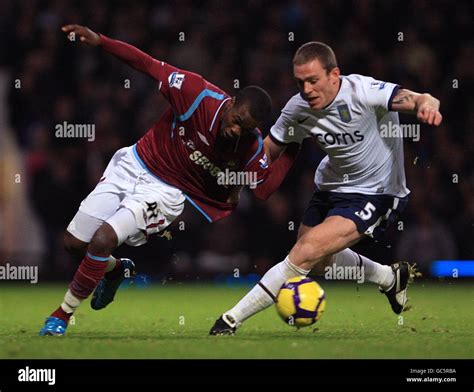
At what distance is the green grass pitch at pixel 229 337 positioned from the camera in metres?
6.91

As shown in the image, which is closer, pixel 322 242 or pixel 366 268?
pixel 322 242

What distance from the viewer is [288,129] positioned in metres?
8.27

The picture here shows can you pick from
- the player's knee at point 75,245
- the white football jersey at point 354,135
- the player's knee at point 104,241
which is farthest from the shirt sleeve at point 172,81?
the player's knee at point 75,245

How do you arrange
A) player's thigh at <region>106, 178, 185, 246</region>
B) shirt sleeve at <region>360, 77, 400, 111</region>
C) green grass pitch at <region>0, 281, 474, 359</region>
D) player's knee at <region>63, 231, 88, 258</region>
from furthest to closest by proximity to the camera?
player's knee at <region>63, 231, 88, 258</region>, shirt sleeve at <region>360, 77, 400, 111</region>, player's thigh at <region>106, 178, 185, 246</region>, green grass pitch at <region>0, 281, 474, 359</region>

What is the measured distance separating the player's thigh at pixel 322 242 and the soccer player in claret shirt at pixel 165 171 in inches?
26.4

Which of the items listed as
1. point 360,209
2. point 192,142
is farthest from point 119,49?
point 360,209

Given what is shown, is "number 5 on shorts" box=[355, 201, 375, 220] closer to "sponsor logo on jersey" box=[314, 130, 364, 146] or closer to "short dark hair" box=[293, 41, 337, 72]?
"sponsor logo on jersey" box=[314, 130, 364, 146]

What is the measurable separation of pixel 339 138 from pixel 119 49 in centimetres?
172

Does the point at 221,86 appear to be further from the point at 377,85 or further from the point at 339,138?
the point at 377,85

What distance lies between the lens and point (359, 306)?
10414 millimetres

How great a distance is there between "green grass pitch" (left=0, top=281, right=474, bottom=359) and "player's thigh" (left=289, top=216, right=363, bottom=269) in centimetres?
A: 56

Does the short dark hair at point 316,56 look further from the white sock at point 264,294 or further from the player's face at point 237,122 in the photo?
the white sock at point 264,294

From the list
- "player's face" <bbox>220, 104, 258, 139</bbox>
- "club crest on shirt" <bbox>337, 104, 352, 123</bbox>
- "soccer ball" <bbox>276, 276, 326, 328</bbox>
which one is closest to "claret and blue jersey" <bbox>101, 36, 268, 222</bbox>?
"player's face" <bbox>220, 104, 258, 139</bbox>

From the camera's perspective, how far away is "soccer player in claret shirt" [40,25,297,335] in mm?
7629
